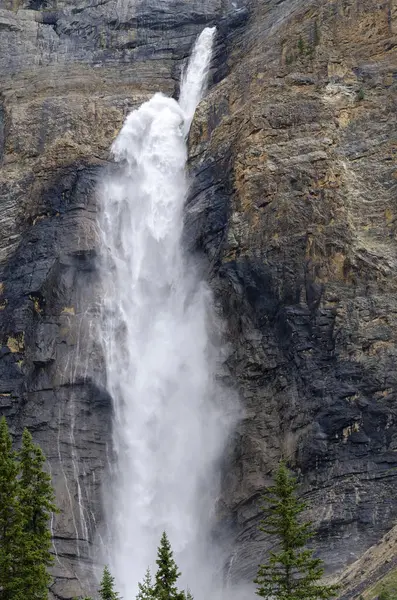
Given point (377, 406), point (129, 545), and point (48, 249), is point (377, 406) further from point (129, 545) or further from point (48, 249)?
point (48, 249)

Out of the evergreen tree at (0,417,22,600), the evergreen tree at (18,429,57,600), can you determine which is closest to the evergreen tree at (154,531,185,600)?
the evergreen tree at (18,429,57,600)

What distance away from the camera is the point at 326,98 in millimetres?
48812

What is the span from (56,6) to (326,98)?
3114 cm

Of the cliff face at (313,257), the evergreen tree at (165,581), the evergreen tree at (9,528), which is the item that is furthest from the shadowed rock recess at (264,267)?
the evergreen tree at (9,528)

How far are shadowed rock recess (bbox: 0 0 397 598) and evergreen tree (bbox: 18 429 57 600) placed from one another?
41.1 ft

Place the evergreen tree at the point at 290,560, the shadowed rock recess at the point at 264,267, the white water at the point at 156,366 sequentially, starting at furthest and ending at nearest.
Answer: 1. the white water at the point at 156,366
2. the shadowed rock recess at the point at 264,267
3. the evergreen tree at the point at 290,560

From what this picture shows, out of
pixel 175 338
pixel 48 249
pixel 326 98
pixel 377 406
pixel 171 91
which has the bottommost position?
pixel 377 406

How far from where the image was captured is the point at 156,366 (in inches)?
1880

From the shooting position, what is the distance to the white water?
1671 inches

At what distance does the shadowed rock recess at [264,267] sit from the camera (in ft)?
129

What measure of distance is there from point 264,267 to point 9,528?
21517 millimetres

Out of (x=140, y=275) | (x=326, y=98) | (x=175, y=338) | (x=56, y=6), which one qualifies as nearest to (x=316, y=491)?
(x=175, y=338)

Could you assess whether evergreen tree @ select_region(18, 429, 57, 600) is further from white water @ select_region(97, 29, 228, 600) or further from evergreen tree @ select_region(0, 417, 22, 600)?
white water @ select_region(97, 29, 228, 600)

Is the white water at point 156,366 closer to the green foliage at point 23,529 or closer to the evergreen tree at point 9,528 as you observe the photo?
the green foliage at point 23,529
